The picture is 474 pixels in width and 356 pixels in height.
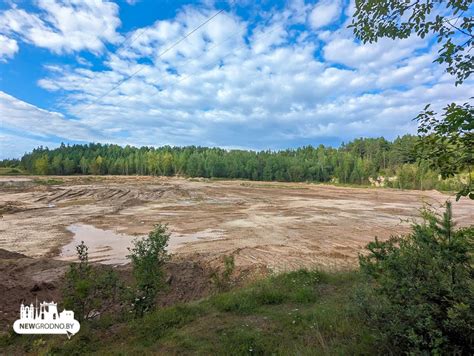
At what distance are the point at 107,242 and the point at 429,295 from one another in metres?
17.7

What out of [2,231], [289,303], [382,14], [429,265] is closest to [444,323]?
[429,265]

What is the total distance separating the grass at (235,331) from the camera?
4.32m

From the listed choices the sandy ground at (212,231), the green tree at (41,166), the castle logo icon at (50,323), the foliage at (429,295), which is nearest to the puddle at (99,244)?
the sandy ground at (212,231)

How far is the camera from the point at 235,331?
5027mm

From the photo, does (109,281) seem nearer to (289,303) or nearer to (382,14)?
(289,303)

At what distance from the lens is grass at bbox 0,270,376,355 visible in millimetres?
4316

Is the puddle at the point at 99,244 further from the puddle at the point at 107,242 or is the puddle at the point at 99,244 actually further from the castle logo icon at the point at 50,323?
the castle logo icon at the point at 50,323

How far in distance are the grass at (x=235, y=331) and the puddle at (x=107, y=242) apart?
8.59 meters

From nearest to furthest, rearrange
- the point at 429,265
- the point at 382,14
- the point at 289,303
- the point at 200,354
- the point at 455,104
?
the point at 455,104 < the point at 382,14 < the point at 429,265 < the point at 200,354 < the point at 289,303

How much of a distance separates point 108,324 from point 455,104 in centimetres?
644

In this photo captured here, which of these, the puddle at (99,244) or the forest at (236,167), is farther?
the forest at (236,167)

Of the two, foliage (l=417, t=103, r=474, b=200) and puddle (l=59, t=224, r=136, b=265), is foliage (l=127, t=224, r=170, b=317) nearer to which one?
foliage (l=417, t=103, r=474, b=200)

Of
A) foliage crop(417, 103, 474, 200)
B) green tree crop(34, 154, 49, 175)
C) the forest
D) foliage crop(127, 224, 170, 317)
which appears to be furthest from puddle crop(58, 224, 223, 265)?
green tree crop(34, 154, 49, 175)

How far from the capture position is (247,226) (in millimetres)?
22328
